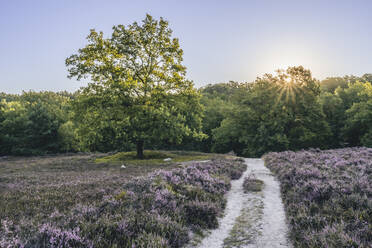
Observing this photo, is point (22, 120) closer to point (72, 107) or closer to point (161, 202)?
point (72, 107)

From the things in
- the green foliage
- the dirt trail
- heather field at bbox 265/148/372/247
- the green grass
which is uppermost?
the green foliage

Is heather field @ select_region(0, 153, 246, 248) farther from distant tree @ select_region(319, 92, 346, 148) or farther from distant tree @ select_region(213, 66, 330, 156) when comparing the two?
distant tree @ select_region(319, 92, 346, 148)

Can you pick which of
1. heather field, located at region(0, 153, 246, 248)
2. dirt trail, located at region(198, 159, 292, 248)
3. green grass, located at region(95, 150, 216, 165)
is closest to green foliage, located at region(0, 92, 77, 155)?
green grass, located at region(95, 150, 216, 165)

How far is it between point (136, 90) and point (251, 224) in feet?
71.4

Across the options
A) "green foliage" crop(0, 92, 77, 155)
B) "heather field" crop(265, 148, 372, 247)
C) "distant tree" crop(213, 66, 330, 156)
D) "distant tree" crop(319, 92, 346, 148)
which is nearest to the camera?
"heather field" crop(265, 148, 372, 247)

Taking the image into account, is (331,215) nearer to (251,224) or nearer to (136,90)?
(251,224)

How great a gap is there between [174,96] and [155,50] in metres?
5.60

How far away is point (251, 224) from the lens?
21.8 feet

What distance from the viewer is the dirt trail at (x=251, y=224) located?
557cm

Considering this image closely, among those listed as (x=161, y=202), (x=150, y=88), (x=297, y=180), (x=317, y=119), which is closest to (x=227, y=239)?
(x=161, y=202)

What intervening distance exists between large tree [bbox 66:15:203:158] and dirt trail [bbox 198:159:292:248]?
15864 millimetres

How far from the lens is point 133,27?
2727 centimetres

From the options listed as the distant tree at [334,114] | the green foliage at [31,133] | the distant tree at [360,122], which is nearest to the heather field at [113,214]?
the distant tree at [360,122]

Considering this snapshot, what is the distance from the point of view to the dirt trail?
219 inches
